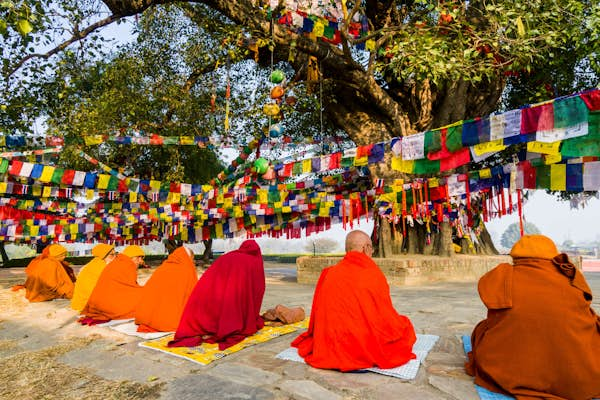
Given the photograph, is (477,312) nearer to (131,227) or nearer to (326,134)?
(326,134)

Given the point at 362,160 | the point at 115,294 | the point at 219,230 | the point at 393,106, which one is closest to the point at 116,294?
the point at 115,294

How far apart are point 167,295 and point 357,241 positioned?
2783mm

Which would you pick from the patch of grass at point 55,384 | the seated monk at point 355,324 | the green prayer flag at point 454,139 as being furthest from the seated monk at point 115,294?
the green prayer flag at point 454,139

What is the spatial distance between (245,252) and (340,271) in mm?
1627

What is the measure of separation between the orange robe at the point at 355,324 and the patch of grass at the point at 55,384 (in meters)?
1.49

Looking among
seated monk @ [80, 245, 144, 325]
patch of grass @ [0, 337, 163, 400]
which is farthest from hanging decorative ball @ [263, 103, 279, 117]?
patch of grass @ [0, 337, 163, 400]

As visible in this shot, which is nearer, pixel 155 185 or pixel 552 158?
pixel 552 158

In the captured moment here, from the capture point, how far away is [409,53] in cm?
823

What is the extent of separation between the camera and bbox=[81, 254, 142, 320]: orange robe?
238 inches

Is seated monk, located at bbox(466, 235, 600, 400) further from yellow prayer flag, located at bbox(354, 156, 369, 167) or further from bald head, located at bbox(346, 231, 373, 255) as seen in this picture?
yellow prayer flag, located at bbox(354, 156, 369, 167)

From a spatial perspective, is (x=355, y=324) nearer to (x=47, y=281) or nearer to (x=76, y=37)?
(x=47, y=281)

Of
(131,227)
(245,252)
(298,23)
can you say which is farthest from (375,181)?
(131,227)

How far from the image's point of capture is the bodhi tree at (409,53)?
26.6 ft

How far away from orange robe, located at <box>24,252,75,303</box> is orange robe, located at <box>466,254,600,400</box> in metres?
8.47
